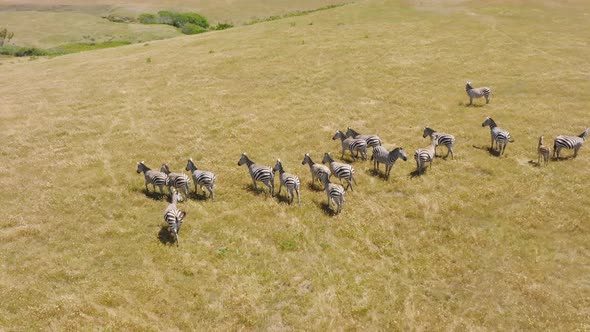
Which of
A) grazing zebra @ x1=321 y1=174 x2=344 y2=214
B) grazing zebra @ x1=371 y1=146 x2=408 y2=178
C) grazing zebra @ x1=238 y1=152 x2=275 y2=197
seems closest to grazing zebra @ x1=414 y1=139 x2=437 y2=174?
grazing zebra @ x1=371 y1=146 x2=408 y2=178

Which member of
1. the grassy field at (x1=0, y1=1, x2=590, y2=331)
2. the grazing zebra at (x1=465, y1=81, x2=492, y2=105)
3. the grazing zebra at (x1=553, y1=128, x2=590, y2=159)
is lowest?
the grassy field at (x1=0, y1=1, x2=590, y2=331)

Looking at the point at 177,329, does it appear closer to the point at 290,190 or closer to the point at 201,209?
the point at 201,209

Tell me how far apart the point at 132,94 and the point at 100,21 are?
241ft

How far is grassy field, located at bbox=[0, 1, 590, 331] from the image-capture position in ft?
59.9

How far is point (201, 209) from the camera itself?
24.4 m

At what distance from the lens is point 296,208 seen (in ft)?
80.2

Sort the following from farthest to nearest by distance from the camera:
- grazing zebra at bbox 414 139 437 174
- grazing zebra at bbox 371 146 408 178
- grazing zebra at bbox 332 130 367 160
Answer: grazing zebra at bbox 332 130 367 160 → grazing zebra at bbox 414 139 437 174 → grazing zebra at bbox 371 146 408 178

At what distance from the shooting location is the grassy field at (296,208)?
18.2 m

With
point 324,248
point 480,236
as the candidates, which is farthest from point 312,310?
point 480,236

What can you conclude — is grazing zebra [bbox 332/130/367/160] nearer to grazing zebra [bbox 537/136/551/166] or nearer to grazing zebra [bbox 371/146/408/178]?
grazing zebra [bbox 371/146/408/178]

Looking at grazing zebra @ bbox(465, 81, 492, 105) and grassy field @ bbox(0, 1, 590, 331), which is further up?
grazing zebra @ bbox(465, 81, 492, 105)

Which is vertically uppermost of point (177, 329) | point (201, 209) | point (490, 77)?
point (490, 77)

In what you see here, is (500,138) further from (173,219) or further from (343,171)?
(173,219)

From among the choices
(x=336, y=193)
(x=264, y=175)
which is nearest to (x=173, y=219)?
(x=264, y=175)
